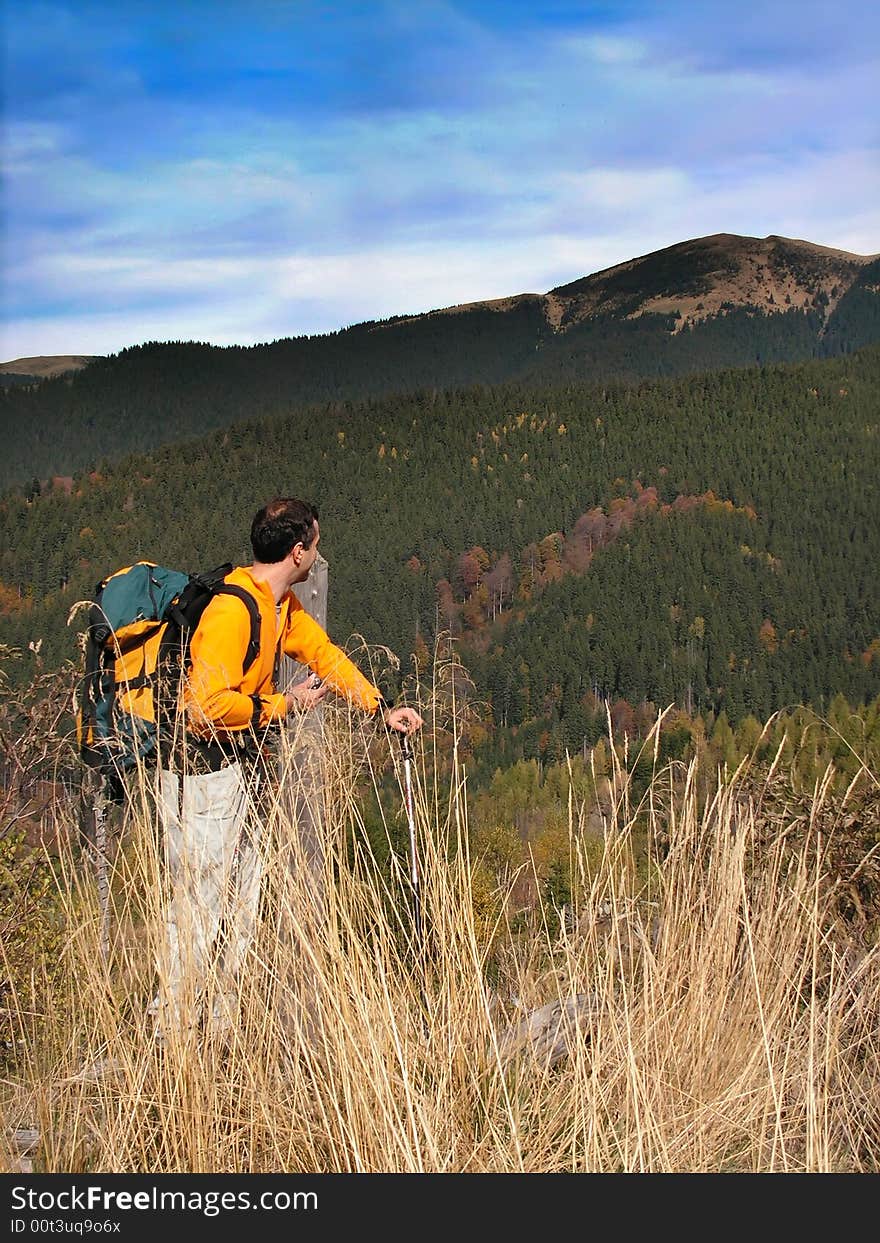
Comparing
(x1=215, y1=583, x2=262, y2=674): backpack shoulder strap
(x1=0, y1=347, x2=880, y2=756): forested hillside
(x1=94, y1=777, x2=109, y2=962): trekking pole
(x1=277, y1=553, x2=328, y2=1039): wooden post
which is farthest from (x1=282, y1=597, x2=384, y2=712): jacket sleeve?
(x1=0, y1=347, x2=880, y2=756): forested hillside

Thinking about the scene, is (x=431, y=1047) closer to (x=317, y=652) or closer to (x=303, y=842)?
A: (x=303, y=842)

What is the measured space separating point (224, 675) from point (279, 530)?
0.67 metres

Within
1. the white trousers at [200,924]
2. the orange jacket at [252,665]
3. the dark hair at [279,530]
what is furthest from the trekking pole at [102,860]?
the dark hair at [279,530]

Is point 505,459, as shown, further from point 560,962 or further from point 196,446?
point 560,962

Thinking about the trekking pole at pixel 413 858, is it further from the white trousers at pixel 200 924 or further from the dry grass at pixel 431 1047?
the white trousers at pixel 200 924

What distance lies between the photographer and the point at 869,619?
115m

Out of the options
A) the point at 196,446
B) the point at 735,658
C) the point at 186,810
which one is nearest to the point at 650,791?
the point at 186,810

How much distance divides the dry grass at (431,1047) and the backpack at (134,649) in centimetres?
24

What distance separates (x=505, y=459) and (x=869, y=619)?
6695cm

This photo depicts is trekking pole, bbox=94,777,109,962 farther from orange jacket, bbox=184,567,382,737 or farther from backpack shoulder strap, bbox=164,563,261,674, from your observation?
backpack shoulder strap, bbox=164,563,261,674

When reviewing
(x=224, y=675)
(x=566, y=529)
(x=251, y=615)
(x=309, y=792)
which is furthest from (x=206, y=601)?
(x=566, y=529)

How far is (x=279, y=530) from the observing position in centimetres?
304

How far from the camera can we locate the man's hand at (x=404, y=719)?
112 inches

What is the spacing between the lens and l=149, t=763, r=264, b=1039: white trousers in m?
2.22
